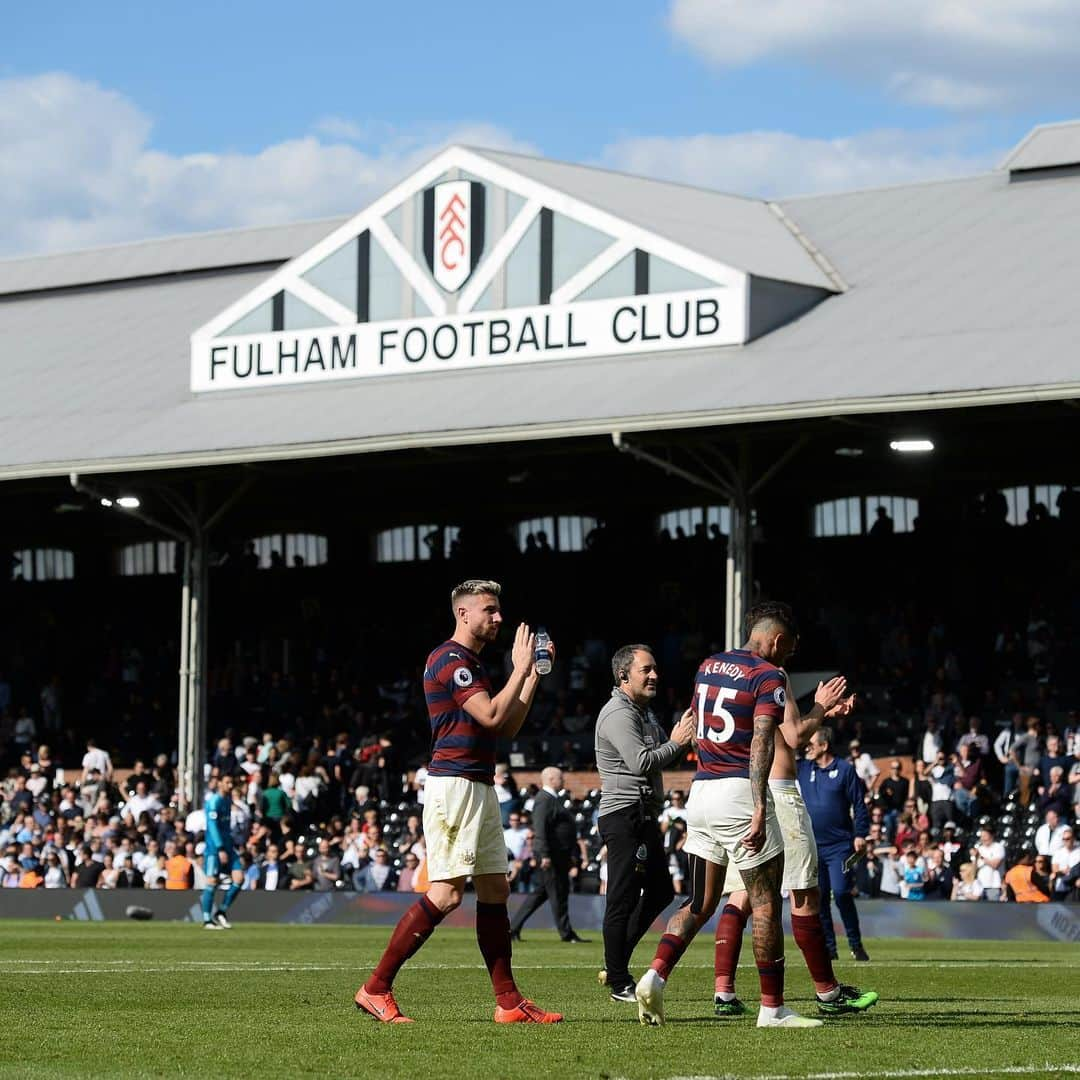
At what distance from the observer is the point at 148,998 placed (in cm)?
1190

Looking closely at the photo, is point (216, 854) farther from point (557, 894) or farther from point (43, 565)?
point (43, 565)

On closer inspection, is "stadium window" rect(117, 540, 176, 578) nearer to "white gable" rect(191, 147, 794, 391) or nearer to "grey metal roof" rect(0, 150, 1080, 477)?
"grey metal roof" rect(0, 150, 1080, 477)

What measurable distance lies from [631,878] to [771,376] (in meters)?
16.2

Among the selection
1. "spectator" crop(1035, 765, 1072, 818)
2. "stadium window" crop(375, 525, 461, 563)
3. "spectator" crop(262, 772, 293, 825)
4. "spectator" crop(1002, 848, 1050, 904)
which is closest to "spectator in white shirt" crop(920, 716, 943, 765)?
"spectator" crop(1035, 765, 1072, 818)

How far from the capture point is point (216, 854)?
23.9 m

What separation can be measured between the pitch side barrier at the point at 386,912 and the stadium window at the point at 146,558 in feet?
44.2

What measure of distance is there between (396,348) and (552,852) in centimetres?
1277

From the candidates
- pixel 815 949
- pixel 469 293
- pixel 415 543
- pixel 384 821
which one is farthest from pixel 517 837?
pixel 815 949

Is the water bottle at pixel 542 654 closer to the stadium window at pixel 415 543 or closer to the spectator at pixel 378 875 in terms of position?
the spectator at pixel 378 875

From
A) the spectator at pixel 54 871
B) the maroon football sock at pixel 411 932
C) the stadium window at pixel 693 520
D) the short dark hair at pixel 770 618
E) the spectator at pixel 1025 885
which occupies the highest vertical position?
the stadium window at pixel 693 520

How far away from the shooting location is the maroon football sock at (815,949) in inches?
422

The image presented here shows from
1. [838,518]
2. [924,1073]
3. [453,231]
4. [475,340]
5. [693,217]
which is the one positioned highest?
[693,217]

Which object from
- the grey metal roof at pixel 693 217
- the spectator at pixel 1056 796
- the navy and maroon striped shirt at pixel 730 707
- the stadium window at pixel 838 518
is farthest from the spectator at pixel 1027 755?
the navy and maroon striped shirt at pixel 730 707

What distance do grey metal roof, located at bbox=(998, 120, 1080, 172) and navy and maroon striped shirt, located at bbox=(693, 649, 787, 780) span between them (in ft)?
78.3
